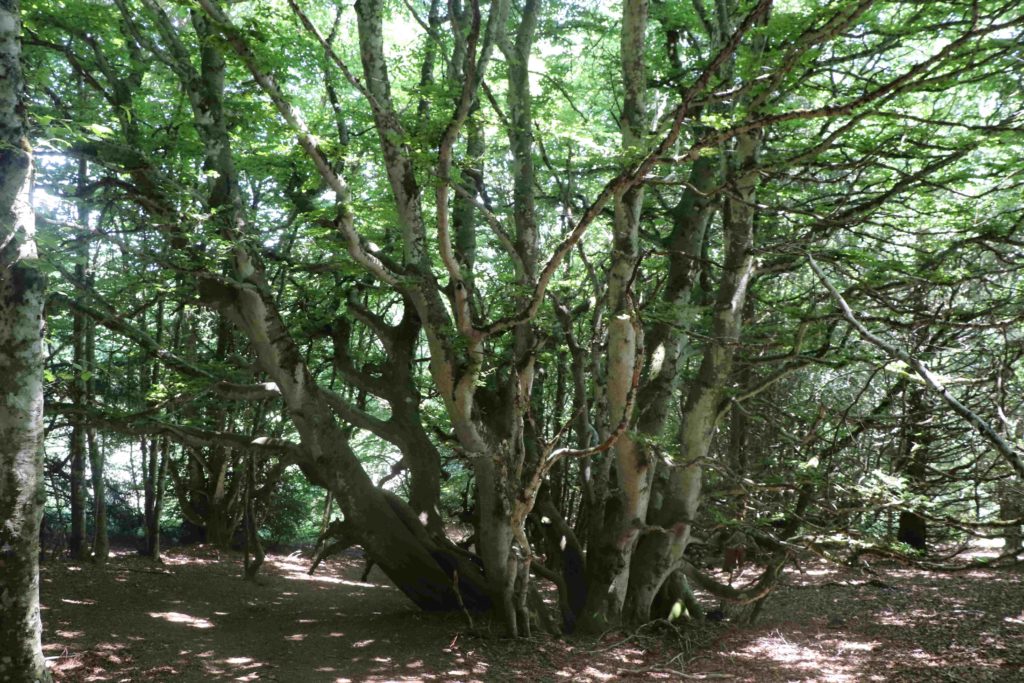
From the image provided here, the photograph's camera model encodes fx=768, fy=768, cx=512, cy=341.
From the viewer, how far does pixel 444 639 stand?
7.93 m

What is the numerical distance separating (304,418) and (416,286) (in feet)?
7.11

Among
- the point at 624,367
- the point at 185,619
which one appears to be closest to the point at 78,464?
the point at 185,619

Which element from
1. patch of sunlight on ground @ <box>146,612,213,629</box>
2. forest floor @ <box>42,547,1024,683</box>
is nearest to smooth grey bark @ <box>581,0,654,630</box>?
forest floor @ <box>42,547,1024,683</box>

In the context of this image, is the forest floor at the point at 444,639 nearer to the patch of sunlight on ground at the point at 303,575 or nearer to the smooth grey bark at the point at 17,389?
the patch of sunlight on ground at the point at 303,575

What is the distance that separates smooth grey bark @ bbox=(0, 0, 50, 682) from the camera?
14.1 feet

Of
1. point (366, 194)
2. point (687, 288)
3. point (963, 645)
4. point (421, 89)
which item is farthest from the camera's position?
point (366, 194)

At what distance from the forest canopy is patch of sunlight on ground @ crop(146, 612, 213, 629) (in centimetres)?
177

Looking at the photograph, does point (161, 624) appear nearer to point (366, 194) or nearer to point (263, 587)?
point (263, 587)

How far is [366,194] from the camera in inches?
416

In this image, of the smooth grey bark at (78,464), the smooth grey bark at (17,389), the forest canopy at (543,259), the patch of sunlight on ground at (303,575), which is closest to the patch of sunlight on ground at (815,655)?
the forest canopy at (543,259)

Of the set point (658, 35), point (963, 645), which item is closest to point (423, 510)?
point (963, 645)

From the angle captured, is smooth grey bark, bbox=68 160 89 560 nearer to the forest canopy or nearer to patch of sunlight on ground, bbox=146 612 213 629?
the forest canopy

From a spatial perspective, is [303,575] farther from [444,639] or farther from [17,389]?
[17,389]

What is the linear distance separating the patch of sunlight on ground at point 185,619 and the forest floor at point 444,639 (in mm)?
23
